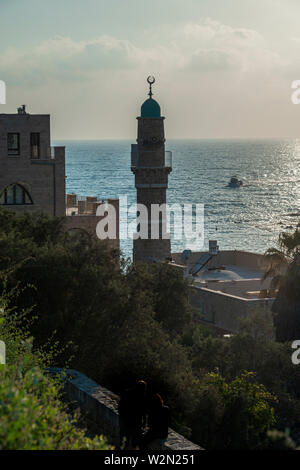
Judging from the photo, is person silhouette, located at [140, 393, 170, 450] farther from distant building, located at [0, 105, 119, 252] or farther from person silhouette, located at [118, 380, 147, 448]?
distant building, located at [0, 105, 119, 252]

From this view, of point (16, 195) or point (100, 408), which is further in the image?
point (16, 195)

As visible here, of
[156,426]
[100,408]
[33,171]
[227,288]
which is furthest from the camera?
[227,288]

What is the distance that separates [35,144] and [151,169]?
671 cm

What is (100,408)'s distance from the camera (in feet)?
38.1

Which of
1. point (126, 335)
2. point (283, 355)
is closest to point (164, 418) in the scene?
point (126, 335)

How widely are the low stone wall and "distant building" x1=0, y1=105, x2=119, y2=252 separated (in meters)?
21.0

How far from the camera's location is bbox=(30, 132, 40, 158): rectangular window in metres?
34.4

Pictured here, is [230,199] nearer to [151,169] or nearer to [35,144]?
[151,169]

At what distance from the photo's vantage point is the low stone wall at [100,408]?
10508mm

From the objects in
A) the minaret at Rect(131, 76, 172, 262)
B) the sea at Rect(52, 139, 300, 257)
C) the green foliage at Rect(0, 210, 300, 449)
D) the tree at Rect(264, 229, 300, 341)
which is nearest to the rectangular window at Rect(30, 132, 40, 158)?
the minaret at Rect(131, 76, 172, 262)

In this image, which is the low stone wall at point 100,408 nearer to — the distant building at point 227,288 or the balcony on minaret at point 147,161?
the distant building at point 227,288

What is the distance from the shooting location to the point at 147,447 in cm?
1027

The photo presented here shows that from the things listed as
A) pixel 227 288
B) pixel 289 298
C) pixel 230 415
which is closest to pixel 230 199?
pixel 227 288

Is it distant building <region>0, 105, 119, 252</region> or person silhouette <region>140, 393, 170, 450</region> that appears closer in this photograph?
person silhouette <region>140, 393, 170, 450</region>
